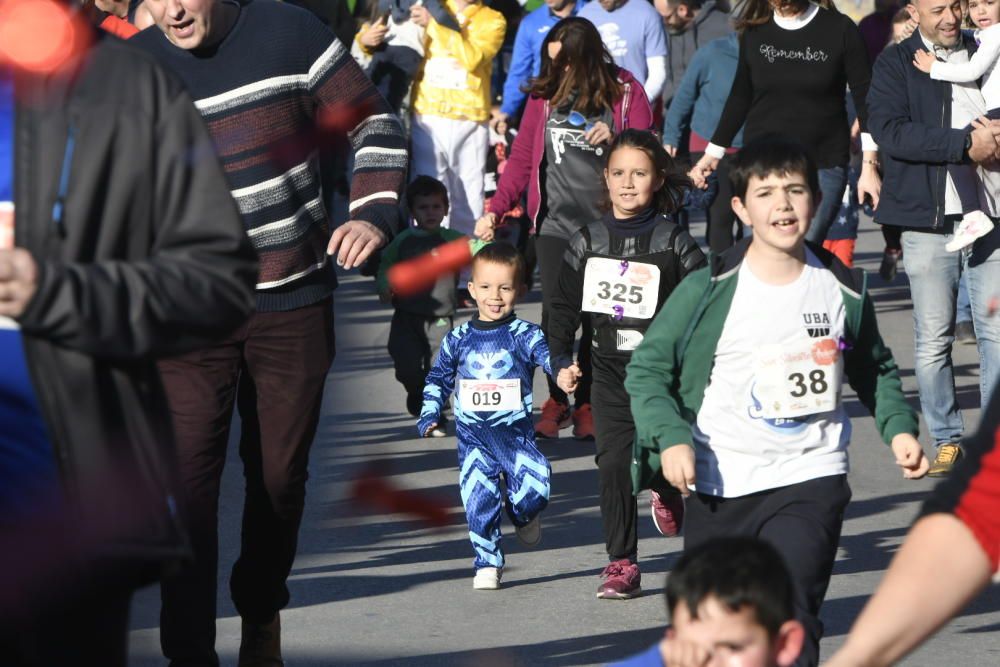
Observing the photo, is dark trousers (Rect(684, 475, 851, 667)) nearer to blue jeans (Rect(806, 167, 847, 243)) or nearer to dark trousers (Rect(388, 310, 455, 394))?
dark trousers (Rect(388, 310, 455, 394))

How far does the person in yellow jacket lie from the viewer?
13289mm

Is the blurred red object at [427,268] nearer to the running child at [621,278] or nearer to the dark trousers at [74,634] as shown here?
the running child at [621,278]

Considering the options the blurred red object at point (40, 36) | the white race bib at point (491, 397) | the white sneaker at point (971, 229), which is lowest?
the white race bib at point (491, 397)

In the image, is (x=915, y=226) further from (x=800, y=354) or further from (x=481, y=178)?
(x=481, y=178)

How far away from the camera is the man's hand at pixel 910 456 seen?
16.1 ft

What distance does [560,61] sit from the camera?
9.54 metres

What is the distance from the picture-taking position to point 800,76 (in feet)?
31.8

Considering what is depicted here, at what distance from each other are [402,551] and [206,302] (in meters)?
4.60

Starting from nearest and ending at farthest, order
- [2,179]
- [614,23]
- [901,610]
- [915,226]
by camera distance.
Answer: [901,610], [2,179], [915,226], [614,23]

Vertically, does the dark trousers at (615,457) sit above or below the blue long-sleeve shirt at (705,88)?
below

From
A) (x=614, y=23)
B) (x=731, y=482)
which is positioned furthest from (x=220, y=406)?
(x=614, y=23)

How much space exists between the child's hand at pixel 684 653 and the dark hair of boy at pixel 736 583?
0.06m

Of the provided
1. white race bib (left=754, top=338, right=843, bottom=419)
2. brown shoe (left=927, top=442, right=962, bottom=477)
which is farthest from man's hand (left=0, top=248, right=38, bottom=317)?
brown shoe (left=927, top=442, right=962, bottom=477)

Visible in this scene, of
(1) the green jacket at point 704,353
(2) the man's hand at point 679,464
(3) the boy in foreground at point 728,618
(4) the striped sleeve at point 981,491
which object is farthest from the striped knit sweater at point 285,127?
(4) the striped sleeve at point 981,491
